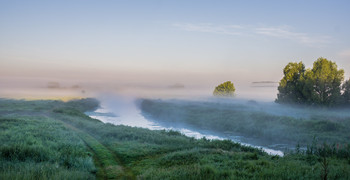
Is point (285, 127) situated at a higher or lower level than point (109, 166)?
lower

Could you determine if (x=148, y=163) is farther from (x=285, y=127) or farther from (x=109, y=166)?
(x=285, y=127)

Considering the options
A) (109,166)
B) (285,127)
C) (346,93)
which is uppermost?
(346,93)

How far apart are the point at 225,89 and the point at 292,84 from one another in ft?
166

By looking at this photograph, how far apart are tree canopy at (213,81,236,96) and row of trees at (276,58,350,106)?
4838 cm

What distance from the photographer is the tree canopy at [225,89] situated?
107m

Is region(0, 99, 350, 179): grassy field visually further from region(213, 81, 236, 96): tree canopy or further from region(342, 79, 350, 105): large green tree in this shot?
region(213, 81, 236, 96): tree canopy

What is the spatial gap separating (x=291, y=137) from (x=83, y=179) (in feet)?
103

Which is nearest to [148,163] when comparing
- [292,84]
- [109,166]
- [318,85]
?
[109,166]

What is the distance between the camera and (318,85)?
2084 inches

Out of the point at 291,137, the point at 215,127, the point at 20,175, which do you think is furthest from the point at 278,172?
the point at 215,127

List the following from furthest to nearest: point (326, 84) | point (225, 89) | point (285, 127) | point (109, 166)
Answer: point (225, 89) < point (326, 84) < point (285, 127) < point (109, 166)

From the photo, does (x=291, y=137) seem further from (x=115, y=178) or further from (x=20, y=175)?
(x=20, y=175)

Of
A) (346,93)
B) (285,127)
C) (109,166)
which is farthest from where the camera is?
(346,93)

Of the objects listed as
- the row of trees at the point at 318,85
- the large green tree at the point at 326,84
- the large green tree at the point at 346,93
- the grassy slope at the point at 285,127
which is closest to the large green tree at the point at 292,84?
the row of trees at the point at 318,85
